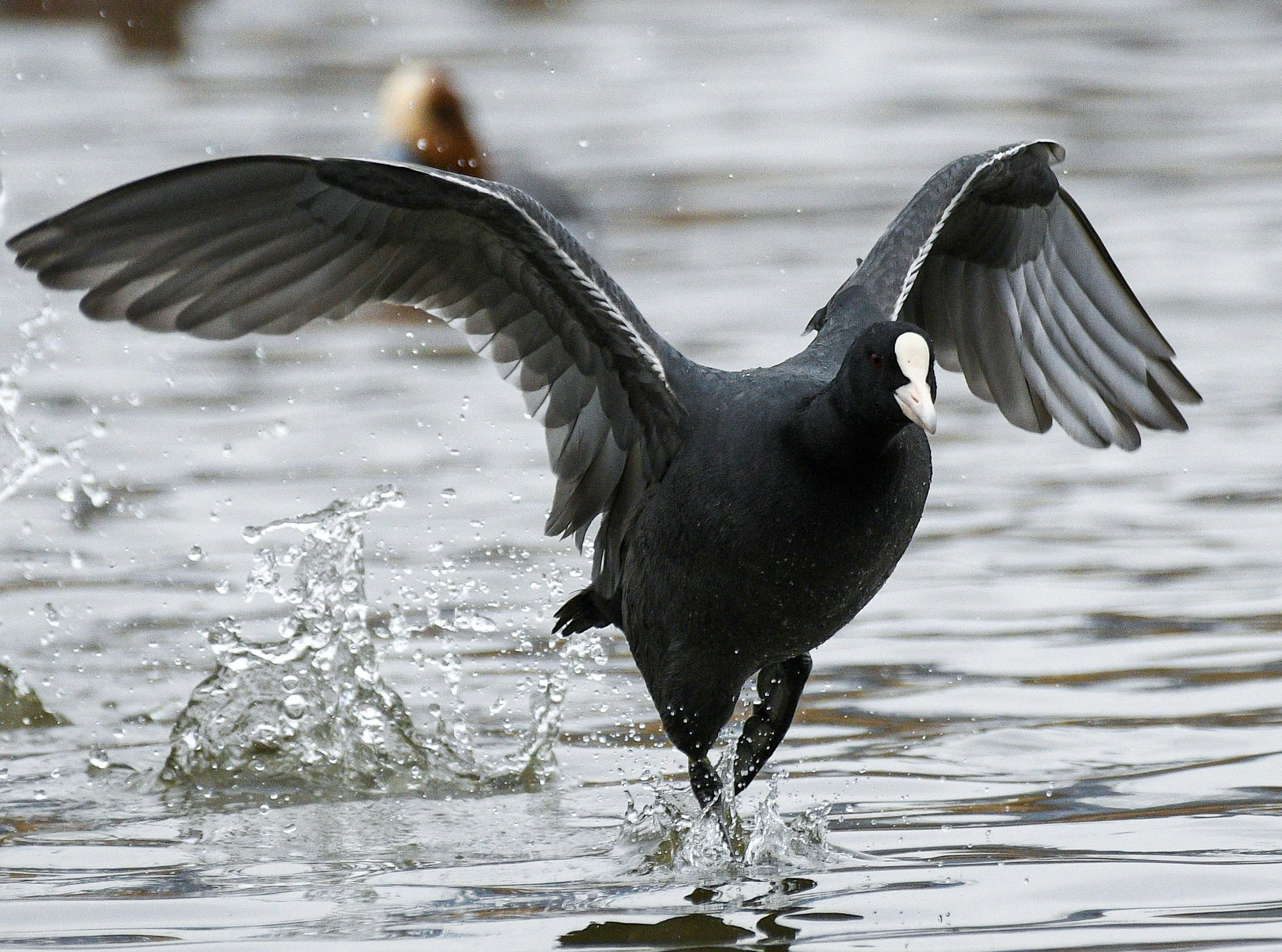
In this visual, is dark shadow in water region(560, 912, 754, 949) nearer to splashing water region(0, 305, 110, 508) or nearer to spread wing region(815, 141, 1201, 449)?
spread wing region(815, 141, 1201, 449)

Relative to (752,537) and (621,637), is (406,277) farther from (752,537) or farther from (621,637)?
(621,637)

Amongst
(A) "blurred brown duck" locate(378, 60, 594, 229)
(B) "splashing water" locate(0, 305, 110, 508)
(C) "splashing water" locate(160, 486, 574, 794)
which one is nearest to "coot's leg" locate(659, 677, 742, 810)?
(C) "splashing water" locate(160, 486, 574, 794)

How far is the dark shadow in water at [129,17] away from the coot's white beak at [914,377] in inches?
473

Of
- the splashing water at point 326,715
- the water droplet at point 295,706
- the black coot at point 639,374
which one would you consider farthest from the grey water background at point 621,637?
the black coot at point 639,374

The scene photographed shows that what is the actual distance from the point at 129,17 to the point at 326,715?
11.1 metres

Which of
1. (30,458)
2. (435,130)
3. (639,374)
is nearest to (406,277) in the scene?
(639,374)

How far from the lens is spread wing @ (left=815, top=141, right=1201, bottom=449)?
5414mm

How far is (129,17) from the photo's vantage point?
15.5m

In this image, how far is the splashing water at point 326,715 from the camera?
206 inches

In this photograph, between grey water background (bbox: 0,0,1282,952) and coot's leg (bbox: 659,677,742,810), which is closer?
grey water background (bbox: 0,0,1282,952)

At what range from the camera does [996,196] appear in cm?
533

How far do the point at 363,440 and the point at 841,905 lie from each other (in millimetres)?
3879

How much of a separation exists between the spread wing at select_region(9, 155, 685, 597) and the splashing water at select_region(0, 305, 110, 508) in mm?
2111

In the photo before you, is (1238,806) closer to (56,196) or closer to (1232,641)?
(1232,641)
